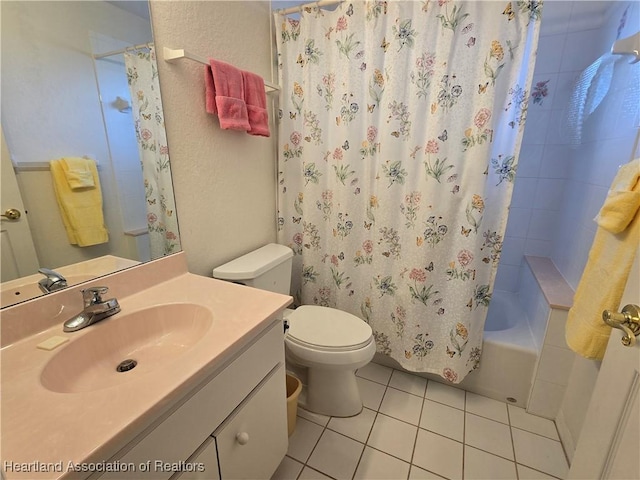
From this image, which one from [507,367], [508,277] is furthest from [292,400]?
[508,277]

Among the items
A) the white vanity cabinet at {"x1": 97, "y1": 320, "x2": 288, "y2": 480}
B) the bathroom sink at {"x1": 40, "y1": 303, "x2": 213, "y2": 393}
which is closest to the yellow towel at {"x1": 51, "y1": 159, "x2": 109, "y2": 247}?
the bathroom sink at {"x1": 40, "y1": 303, "x2": 213, "y2": 393}

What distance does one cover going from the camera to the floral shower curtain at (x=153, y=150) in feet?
3.46

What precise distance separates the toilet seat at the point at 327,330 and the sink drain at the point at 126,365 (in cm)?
68

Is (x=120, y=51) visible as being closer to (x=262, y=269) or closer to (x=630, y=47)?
(x=262, y=269)

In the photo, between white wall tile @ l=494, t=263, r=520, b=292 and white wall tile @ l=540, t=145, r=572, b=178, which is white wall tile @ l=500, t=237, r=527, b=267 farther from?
white wall tile @ l=540, t=145, r=572, b=178

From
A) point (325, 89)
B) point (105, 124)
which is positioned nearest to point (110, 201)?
point (105, 124)

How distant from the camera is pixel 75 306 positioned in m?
0.91

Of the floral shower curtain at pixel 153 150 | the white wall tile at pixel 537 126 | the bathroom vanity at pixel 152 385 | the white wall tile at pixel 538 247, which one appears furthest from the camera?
the white wall tile at pixel 538 247

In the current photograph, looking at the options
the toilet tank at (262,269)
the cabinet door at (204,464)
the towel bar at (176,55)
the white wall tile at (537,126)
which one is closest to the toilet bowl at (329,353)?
the toilet tank at (262,269)

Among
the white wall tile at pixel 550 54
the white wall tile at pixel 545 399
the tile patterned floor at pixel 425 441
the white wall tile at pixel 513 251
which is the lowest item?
the tile patterned floor at pixel 425 441

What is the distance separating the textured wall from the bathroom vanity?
0.24 meters

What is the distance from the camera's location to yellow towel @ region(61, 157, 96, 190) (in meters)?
0.86

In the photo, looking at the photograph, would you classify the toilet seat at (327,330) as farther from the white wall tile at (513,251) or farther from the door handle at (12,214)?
the white wall tile at (513,251)

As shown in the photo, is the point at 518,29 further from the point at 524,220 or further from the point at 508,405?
the point at 508,405
